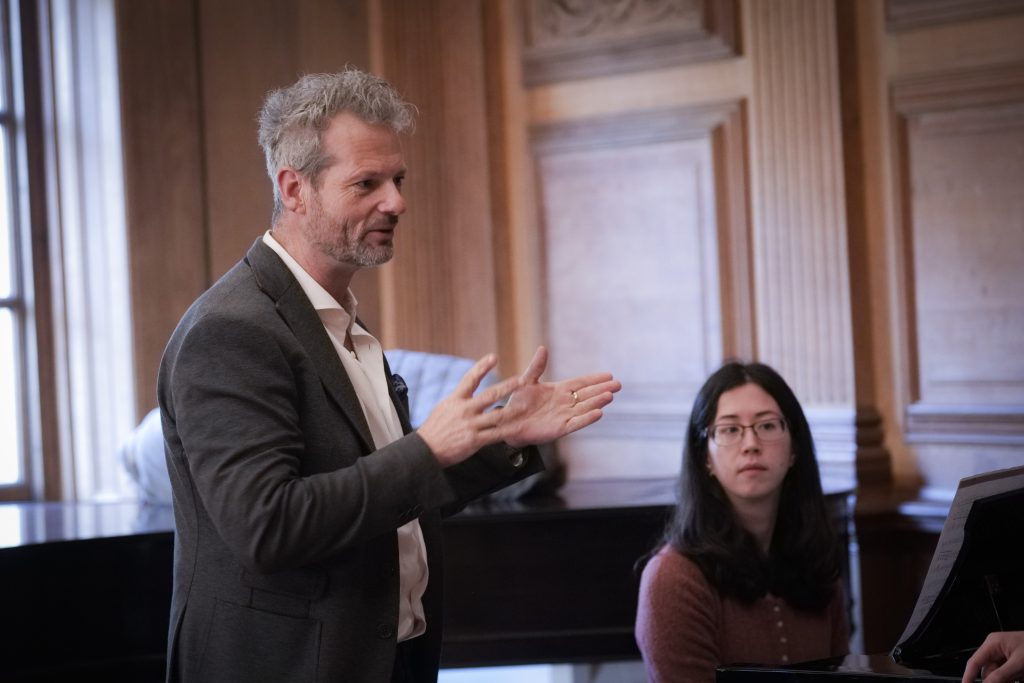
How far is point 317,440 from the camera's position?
1830 millimetres

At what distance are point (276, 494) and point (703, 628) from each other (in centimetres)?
116

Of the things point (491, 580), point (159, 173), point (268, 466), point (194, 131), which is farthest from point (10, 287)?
point (268, 466)

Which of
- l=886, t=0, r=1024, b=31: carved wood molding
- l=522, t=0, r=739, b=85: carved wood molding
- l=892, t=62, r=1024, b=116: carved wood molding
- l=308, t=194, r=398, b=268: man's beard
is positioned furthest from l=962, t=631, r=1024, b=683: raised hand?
l=522, t=0, r=739, b=85: carved wood molding

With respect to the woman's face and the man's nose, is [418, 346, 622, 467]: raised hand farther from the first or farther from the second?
the woman's face

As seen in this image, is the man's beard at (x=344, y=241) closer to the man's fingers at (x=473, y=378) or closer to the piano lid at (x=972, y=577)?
the man's fingers at (x=473, y=378)

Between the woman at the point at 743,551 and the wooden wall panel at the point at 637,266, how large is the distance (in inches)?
86.7

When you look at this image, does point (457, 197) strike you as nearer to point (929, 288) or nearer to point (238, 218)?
point (238, 218)

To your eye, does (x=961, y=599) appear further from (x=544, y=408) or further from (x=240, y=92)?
(x=240, y=92)

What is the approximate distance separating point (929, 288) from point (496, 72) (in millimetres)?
2043

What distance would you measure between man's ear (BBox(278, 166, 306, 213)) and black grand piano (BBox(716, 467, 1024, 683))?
102 cm

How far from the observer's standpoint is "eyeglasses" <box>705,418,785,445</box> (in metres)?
2.70

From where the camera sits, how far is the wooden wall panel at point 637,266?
5.00m

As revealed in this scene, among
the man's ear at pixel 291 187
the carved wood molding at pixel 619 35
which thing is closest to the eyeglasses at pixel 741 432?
the man's ear at pixel 291 187

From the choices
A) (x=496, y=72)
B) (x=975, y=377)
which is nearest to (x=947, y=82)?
(x=975, y=377)
